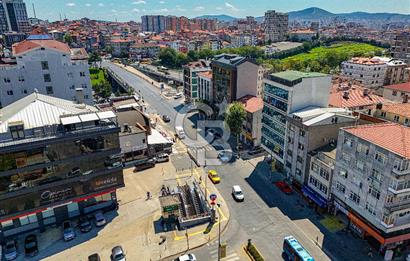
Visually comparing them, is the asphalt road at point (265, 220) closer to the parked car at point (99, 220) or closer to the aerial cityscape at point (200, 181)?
the aerial cityscape at point (200, 181)

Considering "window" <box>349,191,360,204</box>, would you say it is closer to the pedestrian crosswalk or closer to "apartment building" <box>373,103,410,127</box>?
the pedestrian crosswalk

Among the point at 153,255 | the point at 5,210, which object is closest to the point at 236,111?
the point at 153,255

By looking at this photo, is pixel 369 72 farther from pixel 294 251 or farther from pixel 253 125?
pixel 294 251

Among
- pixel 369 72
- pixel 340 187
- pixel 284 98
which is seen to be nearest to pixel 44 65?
pixel 284 98

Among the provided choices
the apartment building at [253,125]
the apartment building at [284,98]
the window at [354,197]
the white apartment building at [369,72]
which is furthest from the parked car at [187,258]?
the white apartment building at [369,72]

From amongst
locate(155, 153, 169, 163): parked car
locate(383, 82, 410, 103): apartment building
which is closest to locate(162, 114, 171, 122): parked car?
locate(155, 153, 169, 163): parked car

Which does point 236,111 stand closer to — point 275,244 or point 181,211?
point 181,211
